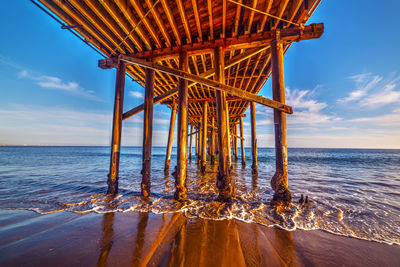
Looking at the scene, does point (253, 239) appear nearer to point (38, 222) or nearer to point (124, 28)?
point (38, 222)

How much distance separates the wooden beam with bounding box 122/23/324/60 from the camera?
3.62m

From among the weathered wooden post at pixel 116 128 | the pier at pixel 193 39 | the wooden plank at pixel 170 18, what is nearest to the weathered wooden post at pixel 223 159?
the pier at pixel 193 39

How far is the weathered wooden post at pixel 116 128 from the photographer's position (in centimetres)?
447

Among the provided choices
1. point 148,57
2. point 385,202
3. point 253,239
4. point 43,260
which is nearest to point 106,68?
point 148,57

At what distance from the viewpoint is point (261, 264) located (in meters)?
1.90

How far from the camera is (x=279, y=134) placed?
140 inches

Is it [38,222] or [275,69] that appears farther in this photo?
[275,69]

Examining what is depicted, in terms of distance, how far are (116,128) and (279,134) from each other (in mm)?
4784

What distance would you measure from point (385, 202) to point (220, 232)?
6.28 m

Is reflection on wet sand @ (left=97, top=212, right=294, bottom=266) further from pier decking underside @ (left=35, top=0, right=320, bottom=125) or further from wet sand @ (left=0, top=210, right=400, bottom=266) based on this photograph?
pier decking underside @ (left=35, top=0, right=320, bottom=125)

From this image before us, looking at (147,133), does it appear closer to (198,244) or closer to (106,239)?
(106,239)

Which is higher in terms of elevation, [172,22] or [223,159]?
[172,22]

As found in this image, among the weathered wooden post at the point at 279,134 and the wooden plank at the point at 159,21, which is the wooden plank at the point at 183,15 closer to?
the wooden plank at the point at 159,21

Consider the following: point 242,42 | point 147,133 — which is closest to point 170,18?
point 242,42
